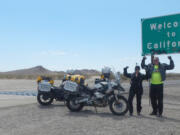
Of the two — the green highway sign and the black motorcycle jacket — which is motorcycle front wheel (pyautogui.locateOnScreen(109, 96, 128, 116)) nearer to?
the black motorcycle jacket

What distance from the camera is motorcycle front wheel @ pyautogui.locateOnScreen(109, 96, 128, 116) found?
377 inches

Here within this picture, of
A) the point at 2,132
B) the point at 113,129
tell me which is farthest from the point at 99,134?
the point at 2,132

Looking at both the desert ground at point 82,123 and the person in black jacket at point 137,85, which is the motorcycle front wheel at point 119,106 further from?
the person in black jacket at point 137,85

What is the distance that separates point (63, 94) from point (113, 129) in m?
4.68

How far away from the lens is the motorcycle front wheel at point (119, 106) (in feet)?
31.4

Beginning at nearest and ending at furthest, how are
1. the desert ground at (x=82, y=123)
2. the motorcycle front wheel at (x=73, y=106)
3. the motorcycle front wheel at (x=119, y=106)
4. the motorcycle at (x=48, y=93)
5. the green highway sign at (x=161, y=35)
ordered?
1. the desert ground at (x=82, y=123)
2. the motorcycle front wheel at (x=119, y=106)
3. the motorcycle front wheel at (x=73, y=106)
4. the green highway sign at (x=161, y=35)
5. the motorcycle at (x=48, y=93)

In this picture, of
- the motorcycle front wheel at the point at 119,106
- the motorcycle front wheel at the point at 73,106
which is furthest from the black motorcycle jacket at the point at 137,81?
the motorcycle front wheel at the point at 73,106

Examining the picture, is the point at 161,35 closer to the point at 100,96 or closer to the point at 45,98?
the point at 100,96

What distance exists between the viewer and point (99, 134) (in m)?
6.96

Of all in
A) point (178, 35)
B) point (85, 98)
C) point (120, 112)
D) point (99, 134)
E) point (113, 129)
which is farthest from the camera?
point (178, 35)

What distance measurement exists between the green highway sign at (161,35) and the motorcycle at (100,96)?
2803mm

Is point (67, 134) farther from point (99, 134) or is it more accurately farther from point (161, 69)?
point (161, 69)

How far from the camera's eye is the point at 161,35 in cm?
1201

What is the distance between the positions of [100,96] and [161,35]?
404cm
